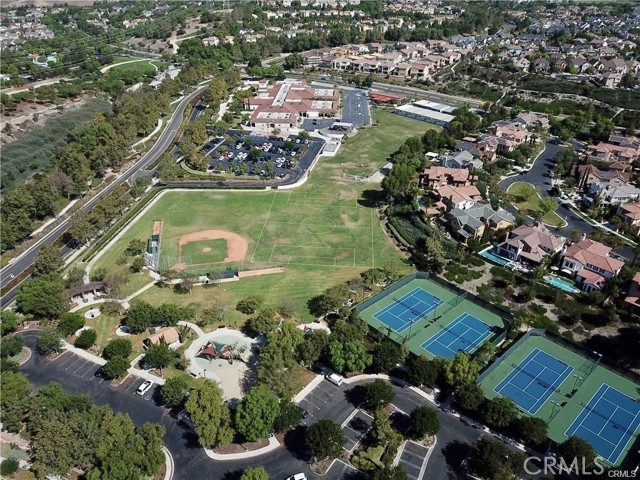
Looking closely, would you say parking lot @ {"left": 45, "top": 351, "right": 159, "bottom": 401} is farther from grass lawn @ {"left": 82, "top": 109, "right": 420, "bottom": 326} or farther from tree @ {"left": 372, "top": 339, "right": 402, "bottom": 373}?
tree @ {"left": 372, "top": 339, "right": 402, "bottom": 373}

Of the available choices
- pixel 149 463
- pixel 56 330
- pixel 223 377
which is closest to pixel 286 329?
pixel 223 377

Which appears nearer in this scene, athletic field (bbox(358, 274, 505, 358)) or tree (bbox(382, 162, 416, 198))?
athletic field (bbox(358, 274, 505, 358))

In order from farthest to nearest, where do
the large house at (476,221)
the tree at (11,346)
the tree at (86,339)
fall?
1. the large house at (476,221)
2. the tree at (86,339)
3. the tree at (11,346)

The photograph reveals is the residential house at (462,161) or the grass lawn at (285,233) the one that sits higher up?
the residential house at (462,161)

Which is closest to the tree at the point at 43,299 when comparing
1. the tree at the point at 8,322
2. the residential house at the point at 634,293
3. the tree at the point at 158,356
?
the tree at the point at 8,322

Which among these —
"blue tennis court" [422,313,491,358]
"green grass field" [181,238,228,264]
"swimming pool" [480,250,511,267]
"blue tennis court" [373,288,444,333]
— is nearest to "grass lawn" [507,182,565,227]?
"swimming pool" [480,250,511,267]

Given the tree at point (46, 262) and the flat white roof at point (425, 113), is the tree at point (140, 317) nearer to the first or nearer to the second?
the tree at point (46, 262)
